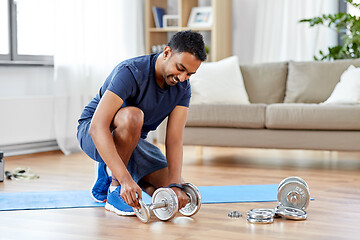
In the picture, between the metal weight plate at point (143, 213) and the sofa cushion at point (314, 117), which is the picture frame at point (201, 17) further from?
the metal weight plate at point (143, 213)

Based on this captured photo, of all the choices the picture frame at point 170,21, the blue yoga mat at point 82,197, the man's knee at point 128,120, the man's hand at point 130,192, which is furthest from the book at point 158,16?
the man's hand at point 130,192

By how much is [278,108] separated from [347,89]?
1.93 feet

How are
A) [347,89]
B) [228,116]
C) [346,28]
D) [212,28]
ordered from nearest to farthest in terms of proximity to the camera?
[228,116] → [347,89] → [346,28] → [212,28]

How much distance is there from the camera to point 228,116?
398cm

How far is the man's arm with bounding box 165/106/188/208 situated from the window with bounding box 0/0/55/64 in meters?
2.48

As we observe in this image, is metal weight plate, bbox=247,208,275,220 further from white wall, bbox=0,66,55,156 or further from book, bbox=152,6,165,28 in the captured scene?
book, bbox=152,6,165,28

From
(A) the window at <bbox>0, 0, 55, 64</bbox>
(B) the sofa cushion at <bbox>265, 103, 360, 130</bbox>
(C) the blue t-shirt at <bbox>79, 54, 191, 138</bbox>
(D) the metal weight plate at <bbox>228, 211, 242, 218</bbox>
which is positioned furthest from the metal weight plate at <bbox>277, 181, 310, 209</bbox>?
(A) the window at <bbox>0, 0, 55, 64</bbox>

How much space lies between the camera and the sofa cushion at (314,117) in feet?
12.2

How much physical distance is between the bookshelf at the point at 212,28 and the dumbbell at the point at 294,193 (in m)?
3.18

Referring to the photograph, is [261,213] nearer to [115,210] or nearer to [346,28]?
[115,210]

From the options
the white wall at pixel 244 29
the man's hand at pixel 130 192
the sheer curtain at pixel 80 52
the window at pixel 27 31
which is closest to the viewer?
the man's hand at pixel 130 192

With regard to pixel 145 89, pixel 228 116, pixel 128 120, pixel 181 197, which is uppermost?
pixel 145 89

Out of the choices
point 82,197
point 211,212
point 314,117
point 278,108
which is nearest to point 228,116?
point 278,108

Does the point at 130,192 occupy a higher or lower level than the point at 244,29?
lower
